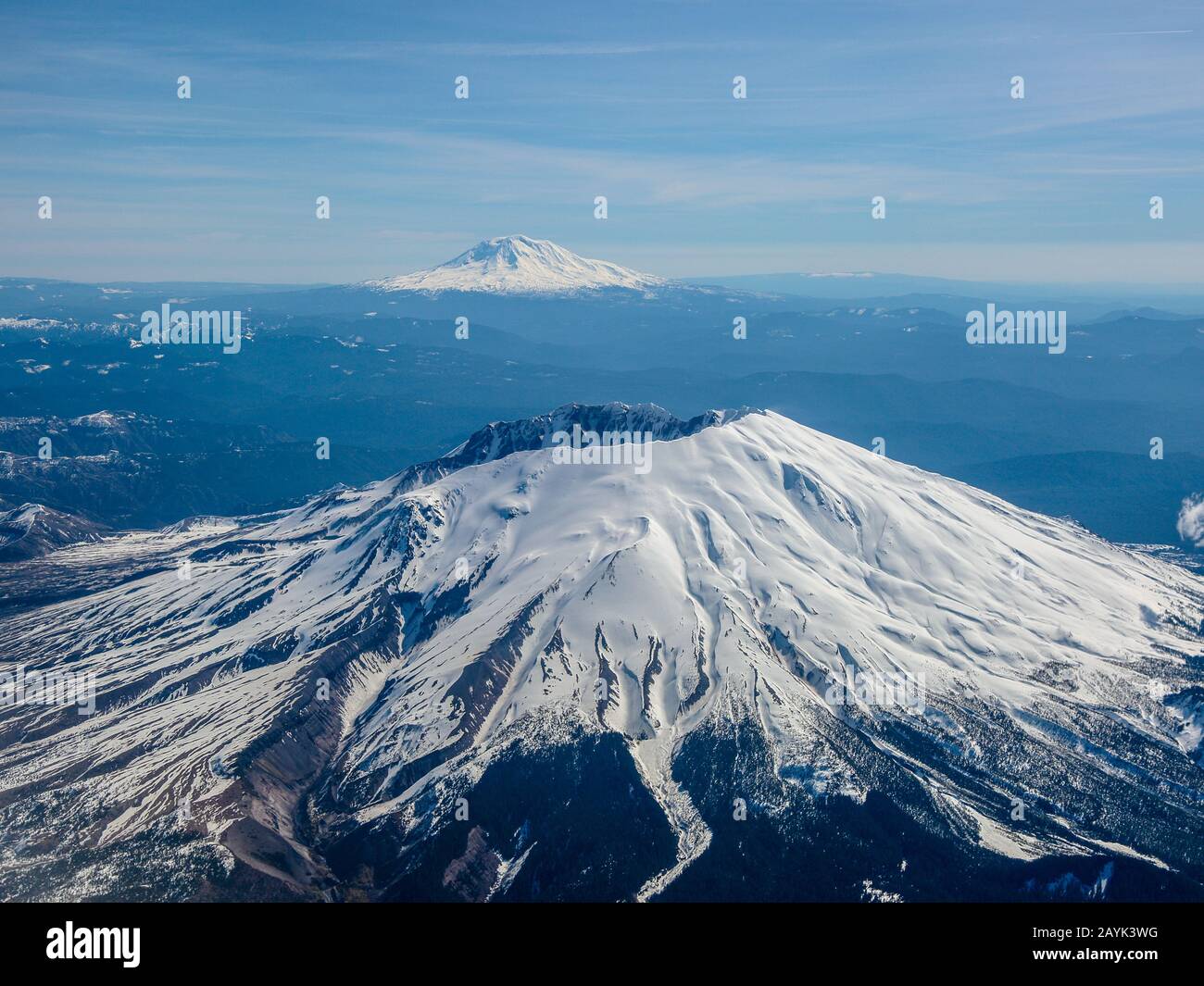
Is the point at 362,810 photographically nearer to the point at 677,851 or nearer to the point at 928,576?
the point at 677,851

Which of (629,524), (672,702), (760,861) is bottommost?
(760,861)

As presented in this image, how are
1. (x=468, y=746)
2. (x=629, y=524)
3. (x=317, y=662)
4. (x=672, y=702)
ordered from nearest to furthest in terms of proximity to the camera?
1. (x=468, y=746)
2. (x=672, y=702)
3. (x=317, y=662)
4. (x=629, y=524)

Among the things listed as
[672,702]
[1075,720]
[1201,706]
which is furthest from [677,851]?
[1201,706]

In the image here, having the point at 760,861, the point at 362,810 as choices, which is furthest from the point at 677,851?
the point at 362,810

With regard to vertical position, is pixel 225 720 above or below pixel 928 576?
below

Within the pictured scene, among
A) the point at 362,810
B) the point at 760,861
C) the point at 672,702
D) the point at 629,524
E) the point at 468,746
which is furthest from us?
the point at 629,524

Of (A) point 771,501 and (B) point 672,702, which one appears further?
(A) point 771,501
